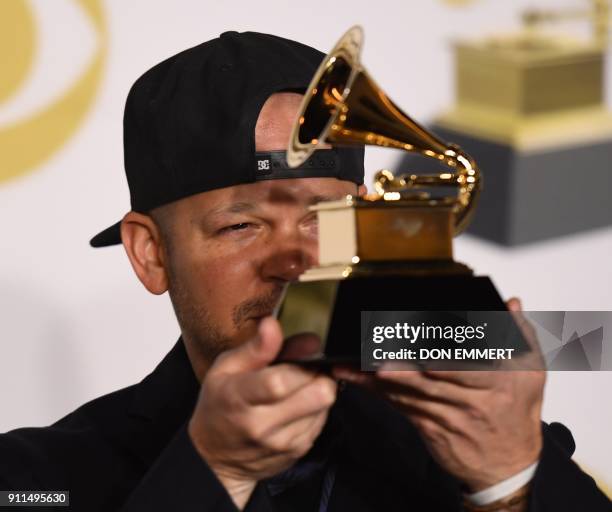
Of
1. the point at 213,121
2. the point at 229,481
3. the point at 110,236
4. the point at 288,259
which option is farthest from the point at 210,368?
the point at 110,236

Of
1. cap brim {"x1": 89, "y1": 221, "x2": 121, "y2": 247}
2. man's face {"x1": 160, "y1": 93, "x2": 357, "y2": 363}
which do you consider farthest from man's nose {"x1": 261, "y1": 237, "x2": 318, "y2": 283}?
cap brim {"x1": 89, "y1": 221, "x2": 121, "y2": 247}

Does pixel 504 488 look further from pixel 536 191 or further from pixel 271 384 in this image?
pixel 536 191

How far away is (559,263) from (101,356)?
1051mm

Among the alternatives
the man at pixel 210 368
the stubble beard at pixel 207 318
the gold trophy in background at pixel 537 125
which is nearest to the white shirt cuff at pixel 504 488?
the man at pixel 210 368

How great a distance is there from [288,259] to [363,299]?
0.96 ft

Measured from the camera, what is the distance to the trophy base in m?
1.13

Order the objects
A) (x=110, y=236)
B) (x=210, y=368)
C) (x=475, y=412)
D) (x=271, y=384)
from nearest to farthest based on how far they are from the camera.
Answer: (x=271, y=384) < (x=475, y=412) < (x=210, y=368) < (x=110, y=236)

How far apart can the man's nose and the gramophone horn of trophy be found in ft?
0.64

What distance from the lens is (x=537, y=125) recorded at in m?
2.73

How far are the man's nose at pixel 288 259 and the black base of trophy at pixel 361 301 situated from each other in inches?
9.3

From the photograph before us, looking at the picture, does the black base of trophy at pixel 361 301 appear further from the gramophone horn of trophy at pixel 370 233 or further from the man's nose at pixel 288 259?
the man's nose at pixel 288 259

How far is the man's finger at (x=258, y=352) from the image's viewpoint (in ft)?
3.43

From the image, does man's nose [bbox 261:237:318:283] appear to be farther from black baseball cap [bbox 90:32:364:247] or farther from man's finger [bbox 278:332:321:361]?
man's finger [bbox 278:332:321:361]

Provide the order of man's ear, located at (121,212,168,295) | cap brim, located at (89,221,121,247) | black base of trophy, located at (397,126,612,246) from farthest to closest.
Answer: black base of trophy, located at (397,126,612,246) < cap brim, located at (89,221,121,247) < man's ear, located at (121,212,168,295)
